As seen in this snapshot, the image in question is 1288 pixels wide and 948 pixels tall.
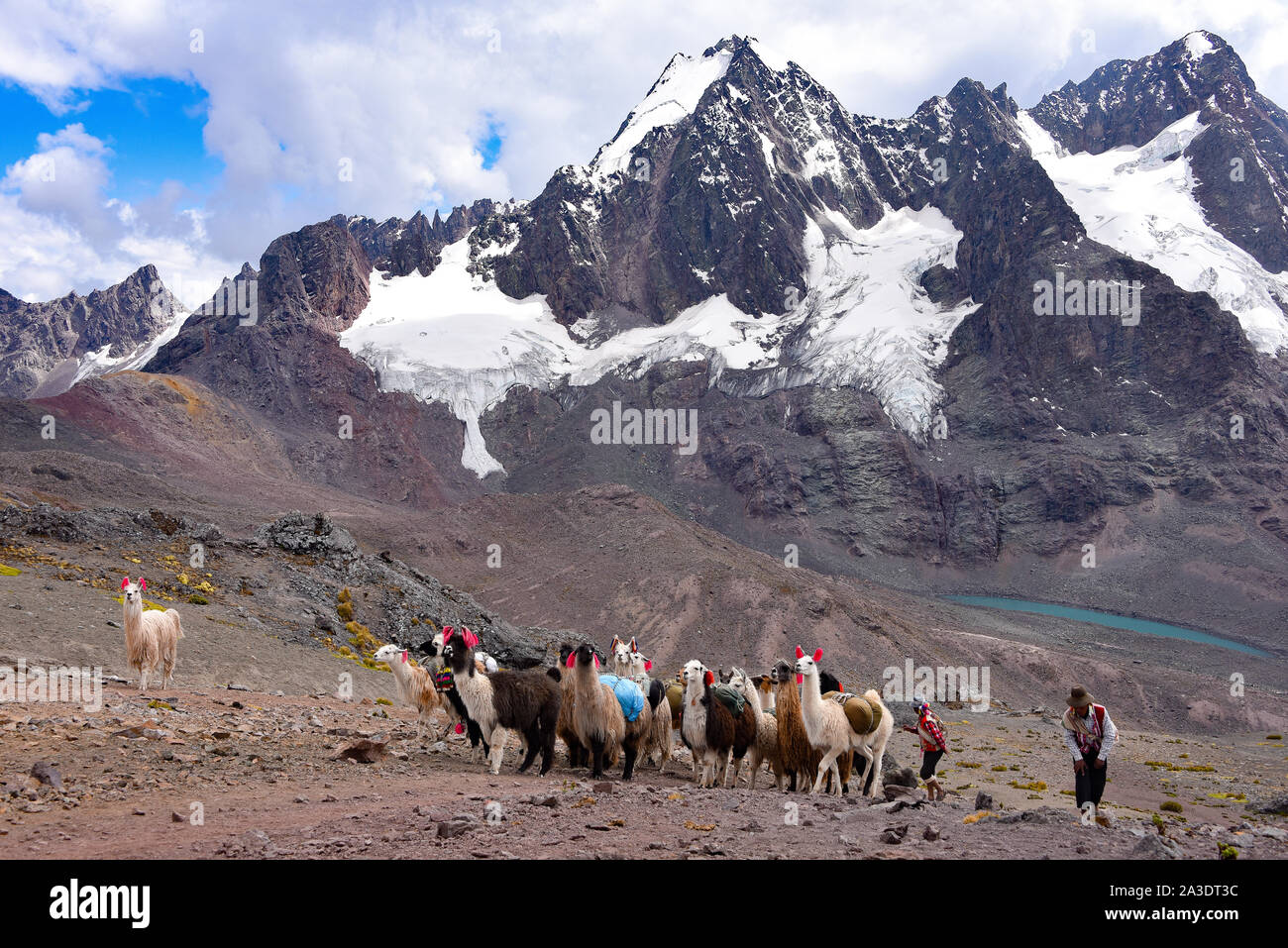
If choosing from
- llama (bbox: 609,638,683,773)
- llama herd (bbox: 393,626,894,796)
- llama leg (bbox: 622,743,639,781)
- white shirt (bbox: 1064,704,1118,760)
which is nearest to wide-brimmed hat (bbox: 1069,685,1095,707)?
white shirt (bbox: 1064,704,1118,760)

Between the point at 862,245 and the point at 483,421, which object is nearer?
the point at 483,421

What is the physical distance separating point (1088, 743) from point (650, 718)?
799cm

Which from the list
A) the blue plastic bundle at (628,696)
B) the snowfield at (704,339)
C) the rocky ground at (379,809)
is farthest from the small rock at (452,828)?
the snowfield at (704,339)

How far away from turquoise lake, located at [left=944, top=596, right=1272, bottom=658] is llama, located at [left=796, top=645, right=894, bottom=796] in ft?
293

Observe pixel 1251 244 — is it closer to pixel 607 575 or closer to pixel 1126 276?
pixel 1126 276

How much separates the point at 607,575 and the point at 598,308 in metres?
130

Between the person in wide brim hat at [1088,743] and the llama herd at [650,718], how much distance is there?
408 cm

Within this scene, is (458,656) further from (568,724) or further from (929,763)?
(929,763)

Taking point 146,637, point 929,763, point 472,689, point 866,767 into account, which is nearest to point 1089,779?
point 929,763

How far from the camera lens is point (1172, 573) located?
107625mm

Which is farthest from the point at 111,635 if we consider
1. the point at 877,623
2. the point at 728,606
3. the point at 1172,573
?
the point at 1172,573

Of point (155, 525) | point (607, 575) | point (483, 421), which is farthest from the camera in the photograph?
point (483, 421)
